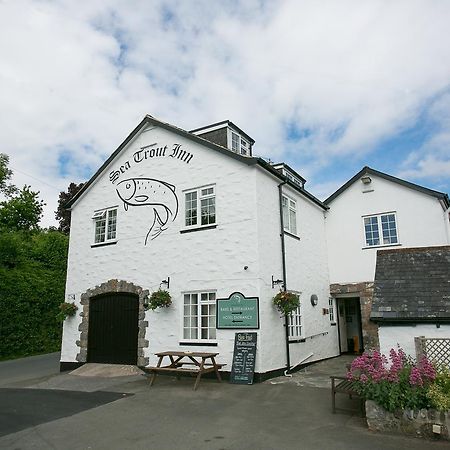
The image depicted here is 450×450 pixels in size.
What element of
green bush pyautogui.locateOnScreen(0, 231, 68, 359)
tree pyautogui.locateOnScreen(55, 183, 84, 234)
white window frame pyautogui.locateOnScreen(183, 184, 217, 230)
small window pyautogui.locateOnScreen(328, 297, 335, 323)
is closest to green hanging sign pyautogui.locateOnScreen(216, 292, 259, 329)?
white window frame pyautogui.locateOnScreen(183, 184, 217, 230)

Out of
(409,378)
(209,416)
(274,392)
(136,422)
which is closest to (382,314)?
(409,378)

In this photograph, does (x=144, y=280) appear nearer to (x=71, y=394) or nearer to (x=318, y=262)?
(x=71, y=394)

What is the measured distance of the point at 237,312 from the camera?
11391 mm

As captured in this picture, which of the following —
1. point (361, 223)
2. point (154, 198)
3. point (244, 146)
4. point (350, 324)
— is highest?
point (244, 146)

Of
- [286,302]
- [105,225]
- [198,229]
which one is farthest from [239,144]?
[286,302]

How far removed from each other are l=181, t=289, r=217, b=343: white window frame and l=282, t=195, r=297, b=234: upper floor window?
138 inches

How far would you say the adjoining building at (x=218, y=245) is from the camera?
1194cm

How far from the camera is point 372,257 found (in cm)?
1581

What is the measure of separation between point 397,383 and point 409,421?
56cm

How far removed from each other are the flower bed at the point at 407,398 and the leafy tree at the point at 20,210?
1603cm

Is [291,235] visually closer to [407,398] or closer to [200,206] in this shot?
[200,206]

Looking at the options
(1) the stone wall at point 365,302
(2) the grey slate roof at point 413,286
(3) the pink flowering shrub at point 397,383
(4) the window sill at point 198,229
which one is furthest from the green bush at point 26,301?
(3) the pink flowering shrub at point 397,383

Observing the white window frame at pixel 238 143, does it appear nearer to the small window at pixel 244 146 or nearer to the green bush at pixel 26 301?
the small window at pixel 244 146

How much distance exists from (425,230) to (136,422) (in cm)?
1223
